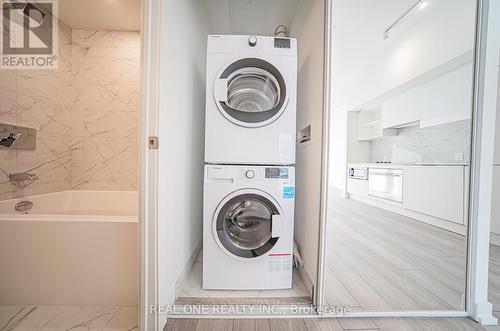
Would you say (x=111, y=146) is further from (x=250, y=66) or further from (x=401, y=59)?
(x=401, y=59)

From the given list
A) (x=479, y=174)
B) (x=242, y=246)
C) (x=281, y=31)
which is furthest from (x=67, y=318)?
(x=281, y=31)

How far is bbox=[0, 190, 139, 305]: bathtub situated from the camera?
1.24 metres

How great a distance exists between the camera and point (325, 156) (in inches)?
47.7

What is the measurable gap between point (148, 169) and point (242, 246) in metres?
0.84

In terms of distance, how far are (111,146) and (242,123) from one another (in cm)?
176

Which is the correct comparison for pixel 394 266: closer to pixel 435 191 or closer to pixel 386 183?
pixel 435 191

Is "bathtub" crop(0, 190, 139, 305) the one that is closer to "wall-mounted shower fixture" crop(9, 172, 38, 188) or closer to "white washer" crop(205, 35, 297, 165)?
"wall-mounted shower fixture" crop(9, 172, 38, 188)

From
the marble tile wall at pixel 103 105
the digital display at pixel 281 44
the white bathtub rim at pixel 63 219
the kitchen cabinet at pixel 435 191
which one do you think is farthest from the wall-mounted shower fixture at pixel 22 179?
the kitchen cabinet at pixel 435 191

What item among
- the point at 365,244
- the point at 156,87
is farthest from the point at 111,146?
the point at 365,244

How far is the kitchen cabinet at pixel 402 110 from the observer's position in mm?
3125

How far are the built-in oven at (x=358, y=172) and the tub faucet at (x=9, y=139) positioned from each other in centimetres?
461

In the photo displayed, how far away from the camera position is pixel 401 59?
9.84 ft

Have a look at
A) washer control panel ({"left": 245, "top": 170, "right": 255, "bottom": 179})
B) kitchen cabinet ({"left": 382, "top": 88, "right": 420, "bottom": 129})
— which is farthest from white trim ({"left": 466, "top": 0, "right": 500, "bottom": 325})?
kitchen cabinet ({"left": 382, "top": 88, "right": 420, "bottom": 129})

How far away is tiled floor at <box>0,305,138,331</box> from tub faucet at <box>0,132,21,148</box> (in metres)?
1.23
